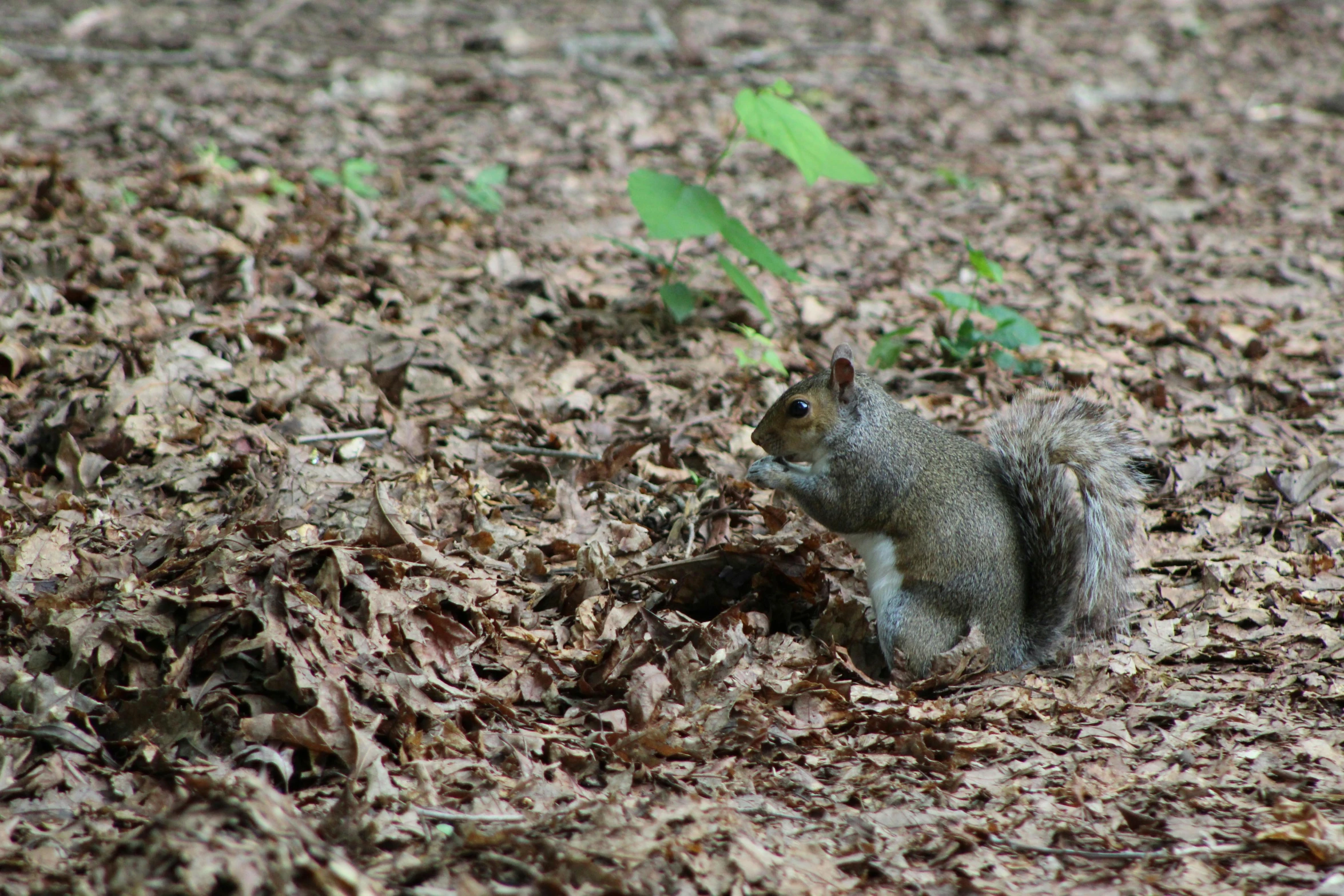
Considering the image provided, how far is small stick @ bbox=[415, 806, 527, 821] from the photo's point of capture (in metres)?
2.60

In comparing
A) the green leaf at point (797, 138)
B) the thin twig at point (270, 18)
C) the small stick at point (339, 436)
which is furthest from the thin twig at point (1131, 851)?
the thin twig at point (270, 18)

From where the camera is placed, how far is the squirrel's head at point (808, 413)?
13.1 feet

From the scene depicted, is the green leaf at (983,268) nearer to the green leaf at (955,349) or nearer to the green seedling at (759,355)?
the green leaf at (955,349)

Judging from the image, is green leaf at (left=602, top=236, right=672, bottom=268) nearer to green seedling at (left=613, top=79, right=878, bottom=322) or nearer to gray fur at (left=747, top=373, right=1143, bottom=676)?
green seedling at (left=613, top=79, right=878, bottom=322)

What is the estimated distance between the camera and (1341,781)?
2.97 metres

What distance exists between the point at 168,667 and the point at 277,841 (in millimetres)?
938

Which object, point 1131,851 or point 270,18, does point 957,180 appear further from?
point 1131,851

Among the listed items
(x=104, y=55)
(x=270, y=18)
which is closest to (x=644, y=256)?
(x=104, y=55)

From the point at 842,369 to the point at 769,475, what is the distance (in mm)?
442

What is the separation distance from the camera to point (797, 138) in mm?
5020

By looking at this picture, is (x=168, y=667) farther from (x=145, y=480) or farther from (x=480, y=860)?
(x=145, y=480)

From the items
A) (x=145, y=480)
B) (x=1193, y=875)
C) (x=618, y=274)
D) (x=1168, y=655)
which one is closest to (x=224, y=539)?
(x=145, y=480)

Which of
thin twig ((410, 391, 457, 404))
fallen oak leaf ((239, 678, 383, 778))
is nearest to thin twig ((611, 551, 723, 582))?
fallen oak leaf ((239, 678, 383, 778))

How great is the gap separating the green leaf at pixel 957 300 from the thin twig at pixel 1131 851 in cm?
312
